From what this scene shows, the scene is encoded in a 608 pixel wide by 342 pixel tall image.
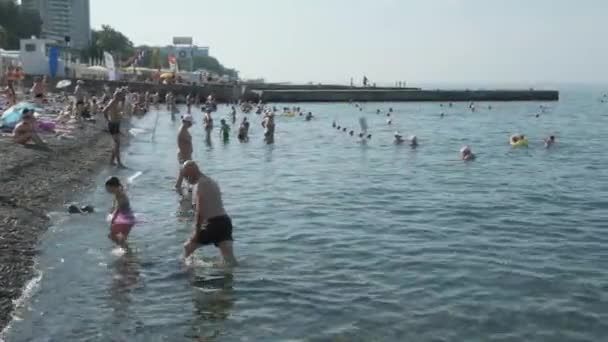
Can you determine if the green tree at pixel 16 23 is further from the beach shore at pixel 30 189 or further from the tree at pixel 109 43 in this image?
the beach shore at pixel 30 189

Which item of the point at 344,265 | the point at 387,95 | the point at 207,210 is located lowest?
the point at 344,265

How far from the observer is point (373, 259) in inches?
449

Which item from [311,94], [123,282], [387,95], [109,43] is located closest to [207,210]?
[123,282]

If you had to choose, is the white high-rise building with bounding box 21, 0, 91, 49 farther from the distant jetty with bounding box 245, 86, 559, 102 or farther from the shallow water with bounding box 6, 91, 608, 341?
the shallow water with bounding box 6, 91, 608, 341

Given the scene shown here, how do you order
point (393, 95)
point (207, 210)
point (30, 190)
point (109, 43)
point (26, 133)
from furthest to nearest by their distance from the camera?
point (109, 43) < point (393, 95) < point (26, 133) < point (30, 190) < point (207, 210)

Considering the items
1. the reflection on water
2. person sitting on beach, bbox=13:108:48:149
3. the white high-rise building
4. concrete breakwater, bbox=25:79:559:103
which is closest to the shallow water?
the reflection on water

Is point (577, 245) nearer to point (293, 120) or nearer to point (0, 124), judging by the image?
point (0, 124)

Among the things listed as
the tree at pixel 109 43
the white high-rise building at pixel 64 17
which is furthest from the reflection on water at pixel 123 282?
the white high-rise building at pixel 64 17

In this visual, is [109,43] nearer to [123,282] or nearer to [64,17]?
[64,17]

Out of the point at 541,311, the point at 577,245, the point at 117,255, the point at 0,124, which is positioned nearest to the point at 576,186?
the point at 577,245

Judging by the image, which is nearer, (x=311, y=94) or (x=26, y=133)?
(x=26, y=133)

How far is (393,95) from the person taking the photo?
8438cm

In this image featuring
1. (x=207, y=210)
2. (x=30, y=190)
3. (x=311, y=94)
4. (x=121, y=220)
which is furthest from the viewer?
(x=311, y=94)

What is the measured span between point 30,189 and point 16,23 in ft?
338
